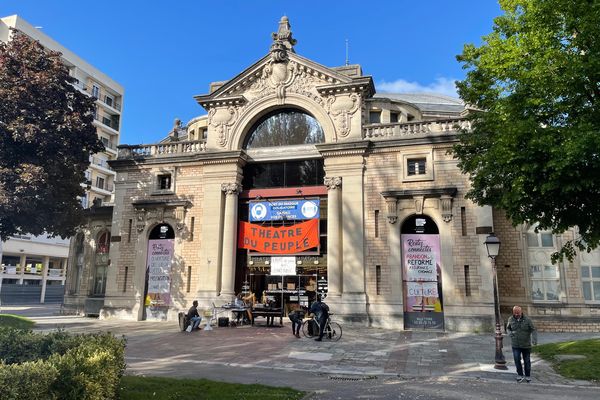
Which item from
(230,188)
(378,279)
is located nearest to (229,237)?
(230,188)

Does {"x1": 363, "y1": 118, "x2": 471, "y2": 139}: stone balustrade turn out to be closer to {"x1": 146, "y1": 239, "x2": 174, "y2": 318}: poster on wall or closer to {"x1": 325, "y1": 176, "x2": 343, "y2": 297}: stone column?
{"x1": 325, "y1": 176, "x2": 343, "y2": 297}: stone column

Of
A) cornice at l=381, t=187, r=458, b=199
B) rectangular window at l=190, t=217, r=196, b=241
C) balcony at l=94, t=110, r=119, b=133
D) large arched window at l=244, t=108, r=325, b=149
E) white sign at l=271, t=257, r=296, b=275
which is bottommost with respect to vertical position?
white sign at l=271, t=257, r=296, b=275

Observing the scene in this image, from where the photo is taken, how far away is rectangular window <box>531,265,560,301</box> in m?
20.3

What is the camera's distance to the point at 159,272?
79.5 feet

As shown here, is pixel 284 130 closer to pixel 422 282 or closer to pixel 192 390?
pixel 422 282

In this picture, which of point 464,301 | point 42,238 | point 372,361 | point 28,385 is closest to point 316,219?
point 464,301

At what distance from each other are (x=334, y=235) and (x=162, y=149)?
1164cm

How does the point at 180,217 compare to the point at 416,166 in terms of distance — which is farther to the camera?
the point at 180,217

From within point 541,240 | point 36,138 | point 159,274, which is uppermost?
point 36,138

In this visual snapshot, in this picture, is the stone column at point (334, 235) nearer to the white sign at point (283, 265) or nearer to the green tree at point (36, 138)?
the white sign at point (283, 265)

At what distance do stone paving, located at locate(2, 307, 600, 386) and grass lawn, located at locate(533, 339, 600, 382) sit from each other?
37 centimetres

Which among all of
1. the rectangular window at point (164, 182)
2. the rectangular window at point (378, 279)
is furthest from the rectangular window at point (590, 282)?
the rectangular window at point (164, 182)

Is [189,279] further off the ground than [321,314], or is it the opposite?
[189,279]

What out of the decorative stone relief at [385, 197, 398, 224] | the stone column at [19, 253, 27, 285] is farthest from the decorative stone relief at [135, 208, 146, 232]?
the stone column at [19, 253, 27, 285]
